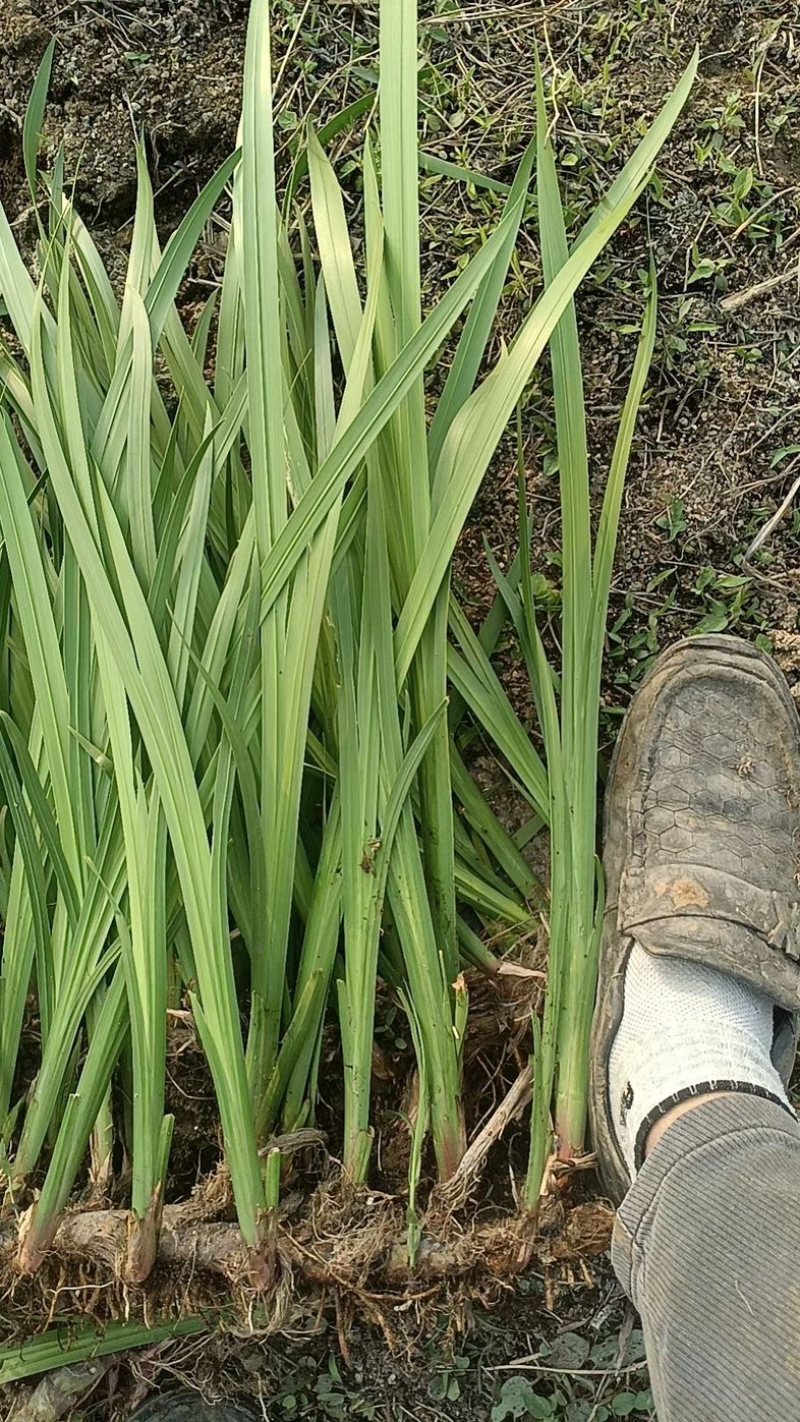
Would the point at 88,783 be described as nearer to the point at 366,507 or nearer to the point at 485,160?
the point at 366,507

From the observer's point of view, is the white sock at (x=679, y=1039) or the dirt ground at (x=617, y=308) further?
the dirt ground at (x=617, y=308)

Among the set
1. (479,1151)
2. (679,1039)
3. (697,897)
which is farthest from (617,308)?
(479,1151)

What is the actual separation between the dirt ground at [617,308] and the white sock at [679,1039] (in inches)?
11.2

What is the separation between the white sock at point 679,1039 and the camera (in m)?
0.90

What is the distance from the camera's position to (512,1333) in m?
1.03

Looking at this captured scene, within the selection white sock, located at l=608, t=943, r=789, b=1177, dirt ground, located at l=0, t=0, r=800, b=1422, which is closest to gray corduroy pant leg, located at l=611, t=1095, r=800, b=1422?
white sock, located at l=608, t=943, r=789, b=1177

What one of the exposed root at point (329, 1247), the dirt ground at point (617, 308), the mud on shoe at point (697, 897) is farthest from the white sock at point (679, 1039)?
the dirt ground at point (617, 308)

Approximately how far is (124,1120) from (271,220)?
33.8 inches

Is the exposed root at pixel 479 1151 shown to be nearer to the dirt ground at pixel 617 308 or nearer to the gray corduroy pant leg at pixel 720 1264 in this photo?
the gray corduroy pant leg at pixel 720 1264

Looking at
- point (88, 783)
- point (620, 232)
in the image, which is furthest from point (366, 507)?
point (620, 232)

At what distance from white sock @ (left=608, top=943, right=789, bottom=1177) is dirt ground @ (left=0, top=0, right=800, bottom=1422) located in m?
0.28

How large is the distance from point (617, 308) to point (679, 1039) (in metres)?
0.82

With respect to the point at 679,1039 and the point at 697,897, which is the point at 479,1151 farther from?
the point at 697,897

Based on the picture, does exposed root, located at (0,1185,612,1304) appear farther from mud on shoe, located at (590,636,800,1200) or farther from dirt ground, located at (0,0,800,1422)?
dirt ground, located at (0,0,800,1422)
